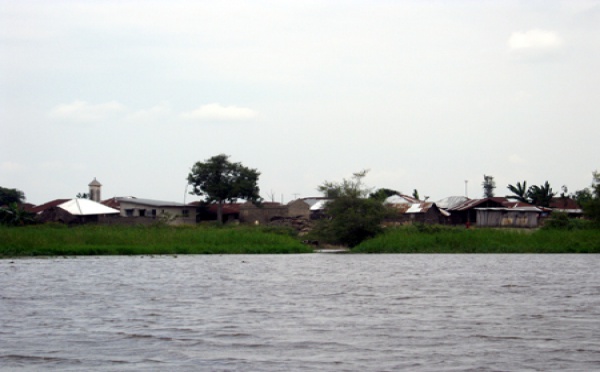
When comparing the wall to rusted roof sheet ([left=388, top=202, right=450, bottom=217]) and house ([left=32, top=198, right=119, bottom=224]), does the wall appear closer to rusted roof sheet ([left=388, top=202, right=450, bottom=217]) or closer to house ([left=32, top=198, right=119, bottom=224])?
rusted roof sheet ([left=388, top=202, right=450, bottom=217])

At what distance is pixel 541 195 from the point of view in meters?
78.9

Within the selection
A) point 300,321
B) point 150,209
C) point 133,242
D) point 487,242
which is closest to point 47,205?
point 150,209

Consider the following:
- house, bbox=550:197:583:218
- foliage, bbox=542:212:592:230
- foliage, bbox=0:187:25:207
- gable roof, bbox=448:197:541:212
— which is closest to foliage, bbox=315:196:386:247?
foliage, bbox=542:212:592:230

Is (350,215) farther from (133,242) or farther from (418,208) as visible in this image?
(418,208)

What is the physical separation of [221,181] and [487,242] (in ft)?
120

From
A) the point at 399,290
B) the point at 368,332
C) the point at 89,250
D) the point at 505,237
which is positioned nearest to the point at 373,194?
the point at 505,237

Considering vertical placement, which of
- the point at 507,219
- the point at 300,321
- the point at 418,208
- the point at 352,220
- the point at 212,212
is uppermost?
the point at 212,212

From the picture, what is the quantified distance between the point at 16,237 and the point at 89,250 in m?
3.54

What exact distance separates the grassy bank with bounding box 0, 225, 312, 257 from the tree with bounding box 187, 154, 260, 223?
28821 millimetres

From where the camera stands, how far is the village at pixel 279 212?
194ft

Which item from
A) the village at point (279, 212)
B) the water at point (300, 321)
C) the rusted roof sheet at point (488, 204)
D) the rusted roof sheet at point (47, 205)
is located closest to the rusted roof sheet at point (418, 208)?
the village at point (279, 212)

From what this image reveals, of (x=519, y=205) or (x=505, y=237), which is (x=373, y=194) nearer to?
(x=505, y=237)

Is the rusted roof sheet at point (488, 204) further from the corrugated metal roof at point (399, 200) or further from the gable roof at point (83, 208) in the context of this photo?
the gable roof at point (83, 208)

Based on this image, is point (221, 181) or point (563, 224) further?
point (221, 181)
